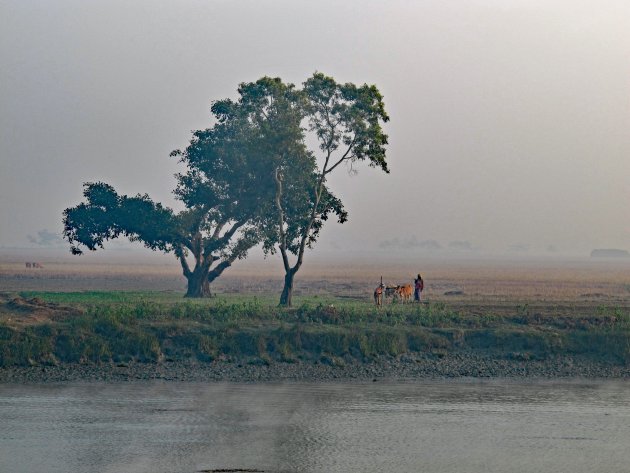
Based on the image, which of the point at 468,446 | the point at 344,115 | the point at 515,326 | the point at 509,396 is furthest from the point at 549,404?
the point at 344,115

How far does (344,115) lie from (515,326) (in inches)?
604

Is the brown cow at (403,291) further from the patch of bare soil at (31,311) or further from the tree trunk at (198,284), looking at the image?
the patch of bare soil at (31,311)

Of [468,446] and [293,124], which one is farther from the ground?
[293,124]

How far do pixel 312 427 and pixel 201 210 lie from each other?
99.8ft

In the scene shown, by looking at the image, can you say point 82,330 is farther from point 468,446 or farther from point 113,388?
point 468,446

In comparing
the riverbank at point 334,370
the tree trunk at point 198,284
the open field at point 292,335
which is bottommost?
the riverbank at point 334,370

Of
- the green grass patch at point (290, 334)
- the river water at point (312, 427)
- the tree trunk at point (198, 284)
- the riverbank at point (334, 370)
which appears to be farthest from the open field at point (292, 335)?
the tree trunk at point (198, 284)

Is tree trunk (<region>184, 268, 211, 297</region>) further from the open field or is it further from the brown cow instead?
the open field

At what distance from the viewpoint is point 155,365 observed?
30750 mm

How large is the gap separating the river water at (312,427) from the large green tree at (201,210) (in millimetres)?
22499

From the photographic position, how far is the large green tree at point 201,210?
49.8m

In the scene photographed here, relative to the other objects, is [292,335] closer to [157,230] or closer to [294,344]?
[294,344]

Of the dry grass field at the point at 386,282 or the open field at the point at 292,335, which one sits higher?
the dry grass field at the point at 386,282

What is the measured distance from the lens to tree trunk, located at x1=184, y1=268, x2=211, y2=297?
50906 millimetres
